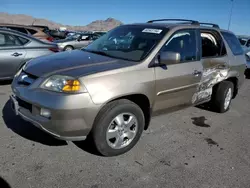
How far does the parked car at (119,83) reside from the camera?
2678 millimetres

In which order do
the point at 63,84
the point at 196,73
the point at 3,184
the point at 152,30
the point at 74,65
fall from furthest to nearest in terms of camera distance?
the point at 196,73 → the point at 152,30 → the point at 74,65 → the point at 63,84 → the point at 3,184

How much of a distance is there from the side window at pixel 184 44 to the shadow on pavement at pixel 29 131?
6.94 feet

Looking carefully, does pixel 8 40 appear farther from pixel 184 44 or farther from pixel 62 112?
pixel 184 44

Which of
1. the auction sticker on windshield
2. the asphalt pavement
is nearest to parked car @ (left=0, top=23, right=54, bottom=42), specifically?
the asphalt pavement

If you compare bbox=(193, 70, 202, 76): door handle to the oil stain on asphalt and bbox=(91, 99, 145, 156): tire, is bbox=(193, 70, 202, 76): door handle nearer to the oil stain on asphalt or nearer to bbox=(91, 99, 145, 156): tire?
the oil stain on asphalt

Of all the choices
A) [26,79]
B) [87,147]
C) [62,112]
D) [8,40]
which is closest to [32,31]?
[8,40]

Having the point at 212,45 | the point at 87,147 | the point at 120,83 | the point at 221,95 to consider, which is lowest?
the point at 87,147

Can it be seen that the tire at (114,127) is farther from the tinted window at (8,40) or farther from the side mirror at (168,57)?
the tinted window at (8,40)

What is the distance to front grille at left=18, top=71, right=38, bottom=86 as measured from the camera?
9.71 feet

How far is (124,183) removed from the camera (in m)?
2.63

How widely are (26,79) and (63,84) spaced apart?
654 millimetres

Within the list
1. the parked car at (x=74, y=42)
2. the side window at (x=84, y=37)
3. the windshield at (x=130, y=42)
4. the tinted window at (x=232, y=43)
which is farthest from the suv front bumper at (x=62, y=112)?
the side window at (x=84, y=37)

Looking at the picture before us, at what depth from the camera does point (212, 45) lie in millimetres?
4523

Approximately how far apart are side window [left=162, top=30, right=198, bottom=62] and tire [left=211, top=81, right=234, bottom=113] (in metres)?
1.13
